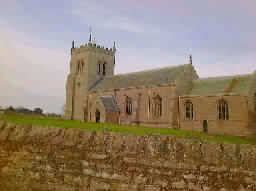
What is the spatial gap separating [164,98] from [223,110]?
6.83 metres

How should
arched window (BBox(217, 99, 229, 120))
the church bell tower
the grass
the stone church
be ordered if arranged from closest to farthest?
the grass < the stone church < arched window (BBox(217, 99, 229, 120)) < the church bell tower

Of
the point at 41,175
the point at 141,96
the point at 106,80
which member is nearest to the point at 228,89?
the point at 141,96

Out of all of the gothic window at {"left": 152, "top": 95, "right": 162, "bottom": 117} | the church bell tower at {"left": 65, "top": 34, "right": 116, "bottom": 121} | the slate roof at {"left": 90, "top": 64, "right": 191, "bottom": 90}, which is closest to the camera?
the gothic window at {"left": 152, "top": 95, "right": 162, "bottom": 117}

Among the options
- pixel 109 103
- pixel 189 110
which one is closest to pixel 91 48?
pixel 109 103

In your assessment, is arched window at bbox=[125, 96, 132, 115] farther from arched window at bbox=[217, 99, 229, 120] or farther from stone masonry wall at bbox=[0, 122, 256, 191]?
stone masonry wall at bbox=[0, 122, 256, 191]

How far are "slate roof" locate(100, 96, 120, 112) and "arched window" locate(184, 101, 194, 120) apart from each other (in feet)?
31.7

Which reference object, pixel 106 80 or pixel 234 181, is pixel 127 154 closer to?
pixel 234 181

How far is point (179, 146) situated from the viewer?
1106 centimetres

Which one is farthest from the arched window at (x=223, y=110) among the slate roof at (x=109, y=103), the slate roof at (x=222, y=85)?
the slate roof at (x=109, y=103)

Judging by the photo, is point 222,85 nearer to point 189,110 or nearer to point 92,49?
point 189,110

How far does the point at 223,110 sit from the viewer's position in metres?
29.4

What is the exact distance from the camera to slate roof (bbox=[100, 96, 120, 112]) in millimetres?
36781

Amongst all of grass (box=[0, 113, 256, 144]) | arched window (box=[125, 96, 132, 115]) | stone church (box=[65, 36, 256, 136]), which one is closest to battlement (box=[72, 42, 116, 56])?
stone church (box=[65, 36, 256, 136])

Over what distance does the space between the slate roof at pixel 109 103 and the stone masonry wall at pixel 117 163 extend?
2363 centimetres
